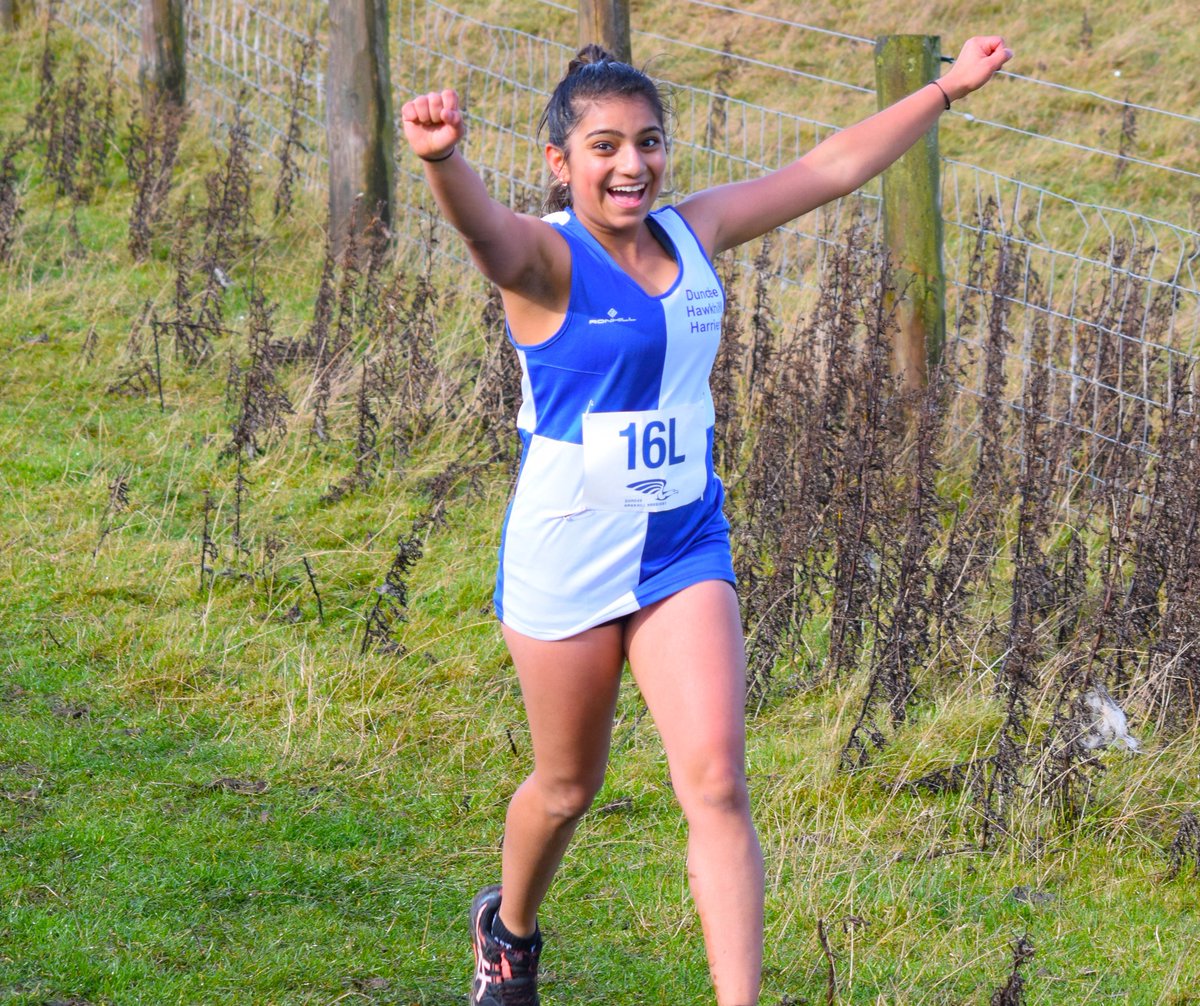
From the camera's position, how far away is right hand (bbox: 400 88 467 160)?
2.81 meters

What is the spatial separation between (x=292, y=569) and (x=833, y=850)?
252 cm

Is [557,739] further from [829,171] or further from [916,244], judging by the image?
[916,244]

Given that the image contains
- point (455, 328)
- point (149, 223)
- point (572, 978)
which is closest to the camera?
point (572, 978)

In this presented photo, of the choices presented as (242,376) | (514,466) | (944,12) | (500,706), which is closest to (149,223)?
(242,376)

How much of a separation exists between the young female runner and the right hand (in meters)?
0.04

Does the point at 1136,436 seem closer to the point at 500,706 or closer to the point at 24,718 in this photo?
the point at 500,706

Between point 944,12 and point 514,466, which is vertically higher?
point 944,12

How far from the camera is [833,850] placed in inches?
162

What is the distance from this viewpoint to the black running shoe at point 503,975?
3.44 metres

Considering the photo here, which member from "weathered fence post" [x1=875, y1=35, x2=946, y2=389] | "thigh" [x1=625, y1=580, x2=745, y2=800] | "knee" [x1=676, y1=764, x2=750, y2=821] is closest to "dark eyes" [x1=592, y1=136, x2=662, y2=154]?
"thigh" [x1=625, y1=580, x2=745, y2=800]

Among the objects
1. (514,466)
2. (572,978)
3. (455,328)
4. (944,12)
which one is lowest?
(572,978)

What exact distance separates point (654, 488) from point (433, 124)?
824mm

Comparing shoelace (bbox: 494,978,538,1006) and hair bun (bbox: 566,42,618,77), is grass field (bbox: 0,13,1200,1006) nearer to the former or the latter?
shoelace (bbox: 494,978,538,1006)

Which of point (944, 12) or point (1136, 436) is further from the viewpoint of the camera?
point (944, 12)
